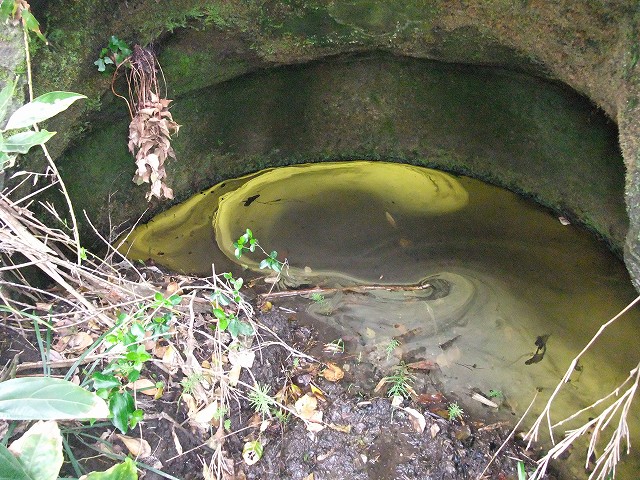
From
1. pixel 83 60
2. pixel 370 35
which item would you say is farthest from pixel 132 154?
pixel 370 35

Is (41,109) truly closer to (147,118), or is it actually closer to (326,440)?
(147,118)

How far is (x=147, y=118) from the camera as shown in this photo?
6.24 ft

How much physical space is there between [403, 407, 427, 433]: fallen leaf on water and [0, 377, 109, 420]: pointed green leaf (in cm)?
106

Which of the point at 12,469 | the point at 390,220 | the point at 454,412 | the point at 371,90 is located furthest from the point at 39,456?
the point at 371,90

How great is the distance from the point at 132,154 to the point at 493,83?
1516 mm

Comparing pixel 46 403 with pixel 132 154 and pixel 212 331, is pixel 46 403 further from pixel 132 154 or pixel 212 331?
pixel 132 154

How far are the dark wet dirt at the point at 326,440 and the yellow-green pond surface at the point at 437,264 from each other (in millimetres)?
184

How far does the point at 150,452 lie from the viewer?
55.5 inches

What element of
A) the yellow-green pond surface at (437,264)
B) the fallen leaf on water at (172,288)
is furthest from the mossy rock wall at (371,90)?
the fallen leaf on water at (172,288)

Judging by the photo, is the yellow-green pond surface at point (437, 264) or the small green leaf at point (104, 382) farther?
the yellow-green pond surface at point (437, 264)

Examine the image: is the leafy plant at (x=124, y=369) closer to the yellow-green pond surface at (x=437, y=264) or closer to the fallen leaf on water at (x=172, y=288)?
the fallen leaf on water at (x=172, y=288)

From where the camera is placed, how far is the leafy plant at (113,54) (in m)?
1.79

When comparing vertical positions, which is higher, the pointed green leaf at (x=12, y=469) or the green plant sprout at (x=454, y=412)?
the pointed green leaf at (x=12, y=469)

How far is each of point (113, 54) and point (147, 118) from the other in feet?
0.77
